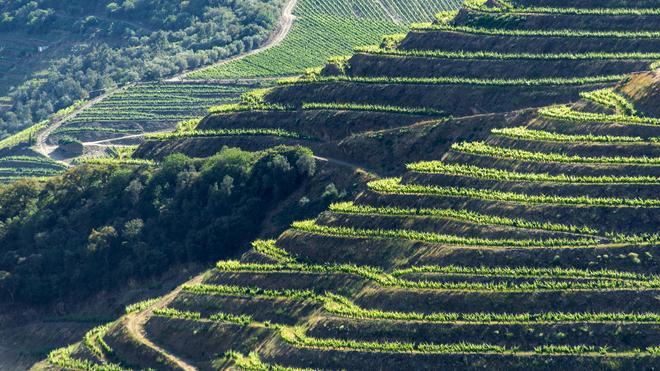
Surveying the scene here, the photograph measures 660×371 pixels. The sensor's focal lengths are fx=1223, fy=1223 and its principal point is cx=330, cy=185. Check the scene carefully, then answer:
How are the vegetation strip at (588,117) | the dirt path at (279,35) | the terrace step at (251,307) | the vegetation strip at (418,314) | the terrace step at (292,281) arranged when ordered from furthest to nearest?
the dirt path at (279,35), the vegetation strip at (588,117), the terrace step at (292,281), the terrace step at (251,307), the vegetation strip at (418,314)

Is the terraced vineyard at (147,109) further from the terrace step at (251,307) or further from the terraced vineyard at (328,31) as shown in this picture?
the terrace step at (251,307)

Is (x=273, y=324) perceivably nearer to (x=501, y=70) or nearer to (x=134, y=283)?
(x=134, y=283)

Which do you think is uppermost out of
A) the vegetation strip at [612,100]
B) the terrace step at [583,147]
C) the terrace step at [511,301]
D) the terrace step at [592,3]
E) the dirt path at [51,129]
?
the terrace step at [592,3]

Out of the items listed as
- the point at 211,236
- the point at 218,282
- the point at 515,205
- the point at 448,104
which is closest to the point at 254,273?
the point at 218,282

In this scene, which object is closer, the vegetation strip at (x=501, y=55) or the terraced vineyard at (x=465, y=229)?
the terraced vineyard at (x=465, y=229)

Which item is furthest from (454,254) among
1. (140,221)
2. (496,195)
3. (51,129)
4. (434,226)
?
(51,129)

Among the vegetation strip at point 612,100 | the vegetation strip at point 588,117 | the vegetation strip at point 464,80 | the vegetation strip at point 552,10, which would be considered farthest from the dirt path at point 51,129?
the vegetation strip at point 612,100

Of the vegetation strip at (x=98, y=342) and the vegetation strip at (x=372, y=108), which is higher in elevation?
the vegetation strip at (x=372, y=108)

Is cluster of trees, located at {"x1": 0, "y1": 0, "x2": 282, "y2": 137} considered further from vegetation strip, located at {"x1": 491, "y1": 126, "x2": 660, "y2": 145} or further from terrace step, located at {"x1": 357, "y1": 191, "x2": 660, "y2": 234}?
terrace step, located at {"x1": 357, "y1": 191, "x2": 660, "y2": 234}
